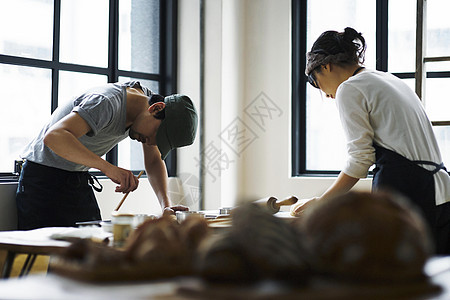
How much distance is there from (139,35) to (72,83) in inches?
33.6

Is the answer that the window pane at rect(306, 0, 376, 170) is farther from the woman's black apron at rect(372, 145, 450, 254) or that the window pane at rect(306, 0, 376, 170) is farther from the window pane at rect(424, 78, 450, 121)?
the woman's black apron at rect(372, 145, 450, 254)

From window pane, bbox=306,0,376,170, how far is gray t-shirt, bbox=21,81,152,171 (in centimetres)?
249

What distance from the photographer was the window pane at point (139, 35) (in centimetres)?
463

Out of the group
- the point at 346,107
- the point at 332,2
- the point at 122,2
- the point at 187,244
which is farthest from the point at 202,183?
the point at 187,244

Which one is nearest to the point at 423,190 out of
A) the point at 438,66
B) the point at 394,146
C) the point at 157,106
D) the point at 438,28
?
the point at 394,146

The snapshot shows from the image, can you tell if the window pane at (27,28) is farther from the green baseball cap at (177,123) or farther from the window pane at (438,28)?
the window pane at (438,28)

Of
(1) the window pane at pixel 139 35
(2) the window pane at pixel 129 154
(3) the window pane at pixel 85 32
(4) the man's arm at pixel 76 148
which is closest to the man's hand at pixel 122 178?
(4) the man's arm at pixel 76 148

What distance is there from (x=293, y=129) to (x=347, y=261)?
4.28 m

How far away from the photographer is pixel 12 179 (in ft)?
12.2

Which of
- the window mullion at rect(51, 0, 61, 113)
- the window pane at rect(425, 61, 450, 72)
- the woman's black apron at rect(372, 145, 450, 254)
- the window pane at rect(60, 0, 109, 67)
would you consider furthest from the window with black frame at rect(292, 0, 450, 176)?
the woman's black apron at rect(372, 145, 450, 254)

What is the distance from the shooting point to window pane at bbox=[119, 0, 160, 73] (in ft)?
15.2

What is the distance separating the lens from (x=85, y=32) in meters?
4.30

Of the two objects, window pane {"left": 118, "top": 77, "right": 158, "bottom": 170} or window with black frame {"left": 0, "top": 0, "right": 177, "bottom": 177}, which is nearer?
window with black frame {"left": 0, "top": 0, "right": 177, "bottom": 177}

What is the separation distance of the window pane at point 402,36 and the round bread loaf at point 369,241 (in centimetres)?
411
